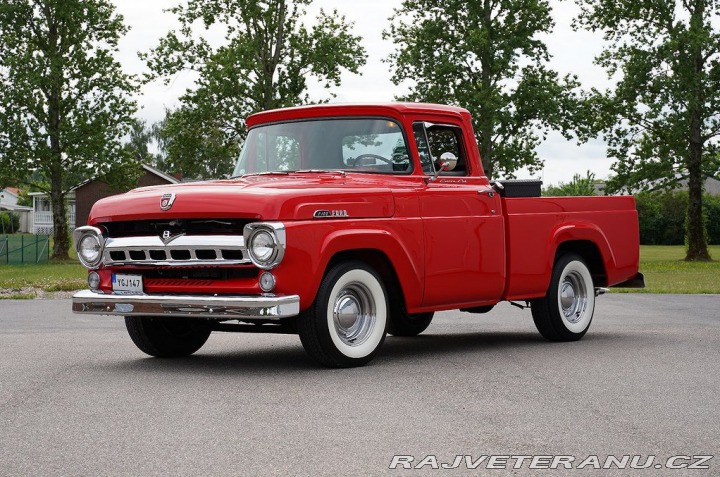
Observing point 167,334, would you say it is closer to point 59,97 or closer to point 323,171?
point 323,171

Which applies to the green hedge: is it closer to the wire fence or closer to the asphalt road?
the wire fence

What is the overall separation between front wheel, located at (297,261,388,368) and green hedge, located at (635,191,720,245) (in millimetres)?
58727

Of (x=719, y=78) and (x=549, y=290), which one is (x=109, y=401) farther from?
(x=719, y=78)

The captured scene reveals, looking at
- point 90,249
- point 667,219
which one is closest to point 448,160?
point 90,249

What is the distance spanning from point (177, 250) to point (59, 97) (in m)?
38.4

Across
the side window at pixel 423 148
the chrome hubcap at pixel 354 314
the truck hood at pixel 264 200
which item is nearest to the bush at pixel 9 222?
the side window at pixel 423 148

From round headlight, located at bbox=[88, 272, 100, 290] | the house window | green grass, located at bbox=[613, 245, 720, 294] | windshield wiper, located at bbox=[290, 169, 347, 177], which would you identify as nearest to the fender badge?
Result: windshield wiper, located at bbox=[290, 169, 347, 177]

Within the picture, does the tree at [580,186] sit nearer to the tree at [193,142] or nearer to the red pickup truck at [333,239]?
the tree at [193,142]

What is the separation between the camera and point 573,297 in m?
11.5

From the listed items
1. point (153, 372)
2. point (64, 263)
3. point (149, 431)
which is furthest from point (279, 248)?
point (64, 263)

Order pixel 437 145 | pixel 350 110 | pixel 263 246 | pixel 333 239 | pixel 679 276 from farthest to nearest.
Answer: pixel 679 276, pixel 437 145, pixel 350 110, pixel 333 239, pixel 263 246

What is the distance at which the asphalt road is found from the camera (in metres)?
5.59

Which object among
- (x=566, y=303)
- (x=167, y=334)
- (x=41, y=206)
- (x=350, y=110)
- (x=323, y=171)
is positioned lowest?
(x=167, y=334)

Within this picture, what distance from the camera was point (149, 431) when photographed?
6.20 metres
